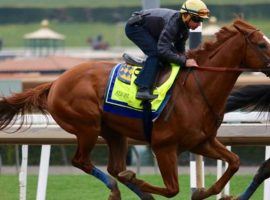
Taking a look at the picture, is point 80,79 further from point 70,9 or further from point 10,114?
point 70,9

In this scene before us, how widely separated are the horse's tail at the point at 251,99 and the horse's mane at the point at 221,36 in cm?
92

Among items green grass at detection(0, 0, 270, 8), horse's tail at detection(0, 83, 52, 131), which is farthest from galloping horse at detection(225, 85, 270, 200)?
green grass at detection(0, 0, 270, 8)

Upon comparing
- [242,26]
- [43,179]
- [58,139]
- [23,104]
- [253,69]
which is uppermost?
[242,26]

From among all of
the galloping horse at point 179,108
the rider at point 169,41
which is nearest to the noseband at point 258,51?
the galloping horse at point 179,108

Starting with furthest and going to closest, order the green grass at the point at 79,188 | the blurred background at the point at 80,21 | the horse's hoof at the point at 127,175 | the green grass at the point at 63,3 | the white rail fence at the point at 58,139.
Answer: the green grass at the point at 63,3
the blurred background at the point at 80,21
the green grass at the point at 79,188
the white rail fence at the point at 58,139
the horse's hoof at the point at 127,175

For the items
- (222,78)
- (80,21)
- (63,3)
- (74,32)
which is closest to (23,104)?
(222,78)

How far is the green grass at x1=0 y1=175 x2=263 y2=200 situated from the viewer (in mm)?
8961

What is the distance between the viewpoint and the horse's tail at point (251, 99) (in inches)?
316

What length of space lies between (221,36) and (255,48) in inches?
12.5

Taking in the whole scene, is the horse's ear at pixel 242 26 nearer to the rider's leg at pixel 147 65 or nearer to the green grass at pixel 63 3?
the rider's leg at pixel 147 65

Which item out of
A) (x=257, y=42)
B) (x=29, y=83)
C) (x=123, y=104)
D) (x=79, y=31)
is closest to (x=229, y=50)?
(x=257, y=42)

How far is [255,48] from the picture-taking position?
273 inches

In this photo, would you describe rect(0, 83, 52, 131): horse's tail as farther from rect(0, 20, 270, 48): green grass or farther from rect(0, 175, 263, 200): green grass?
rect(0, 20, 270, 48): green grass

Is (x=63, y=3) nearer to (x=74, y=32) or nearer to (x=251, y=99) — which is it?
(x=74, y=32)
